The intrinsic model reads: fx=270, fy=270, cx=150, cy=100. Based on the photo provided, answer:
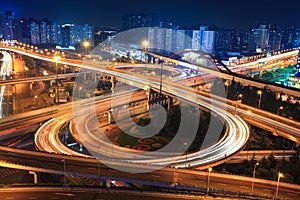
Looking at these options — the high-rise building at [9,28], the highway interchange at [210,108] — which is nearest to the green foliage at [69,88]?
the highway interchange at [210,108]

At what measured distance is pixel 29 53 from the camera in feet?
103

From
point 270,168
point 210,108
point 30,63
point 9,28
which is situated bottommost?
point 270,168

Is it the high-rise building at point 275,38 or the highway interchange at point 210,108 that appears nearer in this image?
the highway interchange at point 210,108

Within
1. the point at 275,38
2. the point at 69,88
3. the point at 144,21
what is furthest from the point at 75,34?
the point at 275,38

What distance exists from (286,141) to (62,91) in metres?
16.8

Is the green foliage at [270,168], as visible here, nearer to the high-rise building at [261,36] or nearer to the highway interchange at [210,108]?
the highway interchange at [210,108]

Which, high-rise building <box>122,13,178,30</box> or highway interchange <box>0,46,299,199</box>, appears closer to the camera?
highway interchange <box>0,46,299,199</box>

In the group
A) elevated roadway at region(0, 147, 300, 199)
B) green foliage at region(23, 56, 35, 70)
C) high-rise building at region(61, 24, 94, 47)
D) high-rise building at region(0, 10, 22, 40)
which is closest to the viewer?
elevated roadway at region(0, 147, 300, 199)

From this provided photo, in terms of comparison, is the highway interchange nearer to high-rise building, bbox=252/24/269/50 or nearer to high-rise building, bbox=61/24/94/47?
high-rise building, bbox=61/24/94/47

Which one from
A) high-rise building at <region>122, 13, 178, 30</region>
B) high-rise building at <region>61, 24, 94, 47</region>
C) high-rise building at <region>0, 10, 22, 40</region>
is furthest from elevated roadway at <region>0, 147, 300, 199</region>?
high-rise building at <region>122, 13, 178, 30</region>

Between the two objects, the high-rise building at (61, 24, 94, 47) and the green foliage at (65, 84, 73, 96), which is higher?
the high-rise building at (61, 24, 94, 47)

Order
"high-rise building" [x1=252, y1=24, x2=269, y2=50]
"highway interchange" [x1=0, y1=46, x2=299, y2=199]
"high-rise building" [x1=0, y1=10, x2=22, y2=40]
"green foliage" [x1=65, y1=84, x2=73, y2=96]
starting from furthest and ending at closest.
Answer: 1. "high-rise building" [x1=252, y1=24, x2=269, y2=50]
2. "high-rise building" [x1=0, y1=10, x2=22, y2=40]
3. "green foliage" [x1=65, y1=84, x2=73, y2=96]
4. "highway interchange" [x1=0, y1=46, x2=299, y2=199]

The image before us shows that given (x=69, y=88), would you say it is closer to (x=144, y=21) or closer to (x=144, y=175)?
(x=144, y=175)

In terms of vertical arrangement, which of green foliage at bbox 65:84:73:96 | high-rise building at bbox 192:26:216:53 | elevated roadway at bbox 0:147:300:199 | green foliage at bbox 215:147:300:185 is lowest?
green foliage at bbox 215:147:300:185
